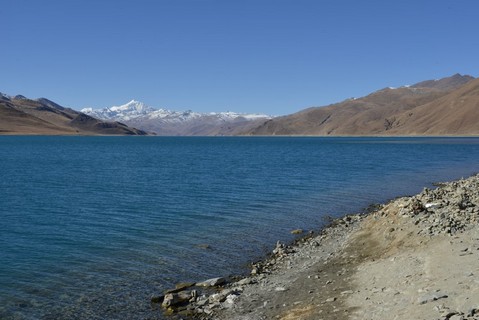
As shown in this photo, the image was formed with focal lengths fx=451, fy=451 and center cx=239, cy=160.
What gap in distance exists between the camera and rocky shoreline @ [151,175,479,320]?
13.6 meters

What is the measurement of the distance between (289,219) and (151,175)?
37082 mm

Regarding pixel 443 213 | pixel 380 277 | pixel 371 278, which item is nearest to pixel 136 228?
pixel 371 278

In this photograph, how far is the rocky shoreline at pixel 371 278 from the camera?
13562 millimetres

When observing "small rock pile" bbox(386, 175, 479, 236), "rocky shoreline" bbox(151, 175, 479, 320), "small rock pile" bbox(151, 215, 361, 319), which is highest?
"small rock pile" bbox(386, 175, 479, 236)

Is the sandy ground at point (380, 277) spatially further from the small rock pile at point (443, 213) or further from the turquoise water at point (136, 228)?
the turquoise water at point (136, 228)

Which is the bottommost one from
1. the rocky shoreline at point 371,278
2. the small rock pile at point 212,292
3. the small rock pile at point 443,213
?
the small rock pile at point 212,292

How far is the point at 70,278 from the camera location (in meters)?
21.1

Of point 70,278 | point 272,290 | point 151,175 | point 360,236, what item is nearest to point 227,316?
point 272,290

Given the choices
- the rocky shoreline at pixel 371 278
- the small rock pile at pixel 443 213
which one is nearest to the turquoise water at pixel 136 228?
the rocky shoreline at pixel 371 278

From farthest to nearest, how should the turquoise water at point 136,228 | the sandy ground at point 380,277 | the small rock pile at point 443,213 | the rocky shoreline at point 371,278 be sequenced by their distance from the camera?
the small rock pile at point 443,213
the turquoise water at point 136,228
the rocky shoreline at point 371,278
the sandy ground at point 380,277

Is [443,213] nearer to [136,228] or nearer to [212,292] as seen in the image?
[212,292]

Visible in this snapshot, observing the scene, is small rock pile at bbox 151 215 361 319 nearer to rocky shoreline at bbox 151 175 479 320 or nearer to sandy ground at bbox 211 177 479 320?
rocky shoreline at bbox 151 175 479 320

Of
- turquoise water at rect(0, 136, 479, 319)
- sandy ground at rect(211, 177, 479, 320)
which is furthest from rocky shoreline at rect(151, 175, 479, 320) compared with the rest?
turquoise water at rect(0, 136, 479, 319)

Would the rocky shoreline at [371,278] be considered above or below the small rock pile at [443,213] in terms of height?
below
